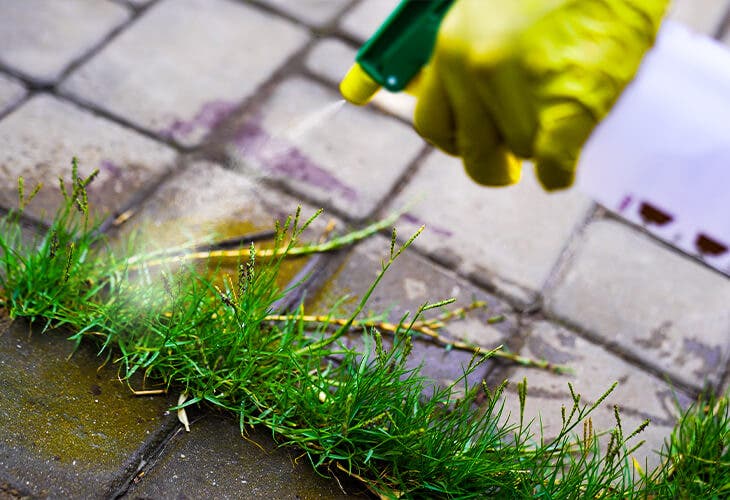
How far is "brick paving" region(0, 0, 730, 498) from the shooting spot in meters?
1.64

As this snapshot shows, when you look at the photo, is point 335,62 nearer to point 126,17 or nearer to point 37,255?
point 126,17

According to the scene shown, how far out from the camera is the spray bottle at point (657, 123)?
1116mm

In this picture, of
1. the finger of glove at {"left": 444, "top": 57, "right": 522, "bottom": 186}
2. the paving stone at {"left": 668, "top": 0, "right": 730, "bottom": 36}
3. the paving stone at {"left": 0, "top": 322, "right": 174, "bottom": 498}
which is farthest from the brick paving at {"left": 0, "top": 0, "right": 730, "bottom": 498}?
the paving stone at {"left": 668, "top": 0, "right": 730, "bottom": 36}

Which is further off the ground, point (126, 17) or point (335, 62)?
point (335, 62)

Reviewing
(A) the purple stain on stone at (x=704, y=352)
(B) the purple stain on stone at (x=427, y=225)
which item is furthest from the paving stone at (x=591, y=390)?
(B) the purple stain on stone at (x=427, y=225)

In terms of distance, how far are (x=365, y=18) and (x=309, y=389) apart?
1.47m

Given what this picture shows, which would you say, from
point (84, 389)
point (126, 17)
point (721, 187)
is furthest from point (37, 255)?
point (721, 187)

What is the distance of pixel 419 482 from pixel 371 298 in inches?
20.9

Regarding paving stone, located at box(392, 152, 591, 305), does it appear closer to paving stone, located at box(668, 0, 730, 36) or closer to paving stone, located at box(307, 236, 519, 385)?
paving stone, located at box(307, 236, 519, 385)

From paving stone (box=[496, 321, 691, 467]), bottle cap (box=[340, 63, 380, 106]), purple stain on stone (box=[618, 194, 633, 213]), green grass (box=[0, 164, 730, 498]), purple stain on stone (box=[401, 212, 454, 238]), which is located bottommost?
green grass (box=[0, 164, 730, 498])

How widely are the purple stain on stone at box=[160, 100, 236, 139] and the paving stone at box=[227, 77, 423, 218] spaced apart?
2.3 inches

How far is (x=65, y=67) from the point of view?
7.66ft

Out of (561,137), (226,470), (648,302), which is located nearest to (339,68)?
(648,302)

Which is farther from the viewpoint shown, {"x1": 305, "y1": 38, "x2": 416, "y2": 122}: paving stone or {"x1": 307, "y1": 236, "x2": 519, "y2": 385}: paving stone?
{"x1": 305, "y1": 38, "x2": 416, "y2": 122}: paving stone
